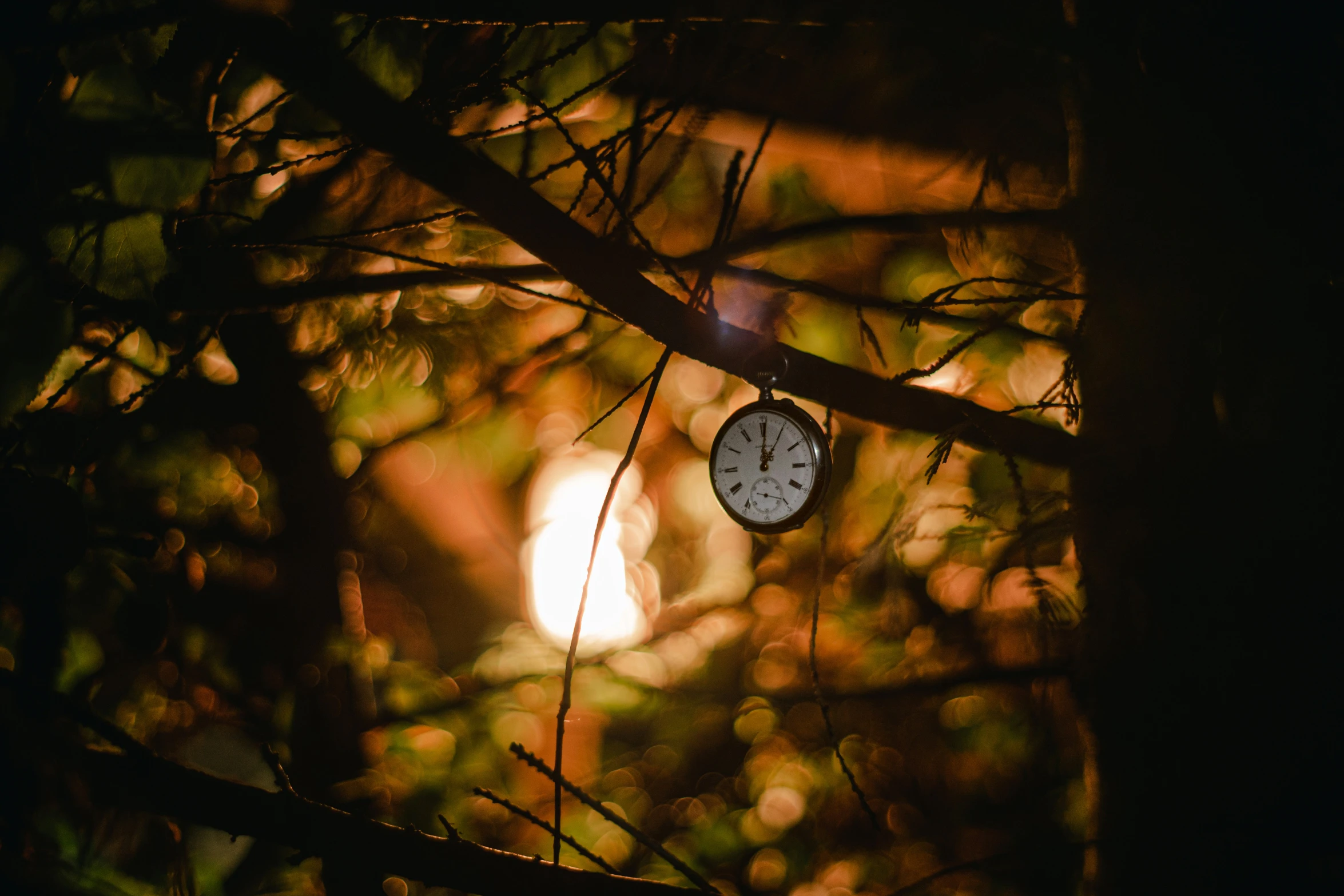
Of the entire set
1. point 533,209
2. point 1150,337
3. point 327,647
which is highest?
point 533,209

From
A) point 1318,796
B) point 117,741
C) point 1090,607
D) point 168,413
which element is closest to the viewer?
point 117,741

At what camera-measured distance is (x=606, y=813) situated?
3.91 feet

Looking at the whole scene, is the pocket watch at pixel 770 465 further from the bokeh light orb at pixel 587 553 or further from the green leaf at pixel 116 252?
the bokeh light orb at pixel 587 553

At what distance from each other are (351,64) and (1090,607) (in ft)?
6.15

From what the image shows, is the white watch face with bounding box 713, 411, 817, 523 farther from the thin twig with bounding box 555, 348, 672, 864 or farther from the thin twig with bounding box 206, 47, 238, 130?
the thin twig with bounding box 206, 47, 238, 130

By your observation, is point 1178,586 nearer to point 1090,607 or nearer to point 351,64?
point 1090,607

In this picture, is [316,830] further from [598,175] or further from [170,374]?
[598,175]

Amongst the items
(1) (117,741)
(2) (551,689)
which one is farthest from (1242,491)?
(2) (551,689)

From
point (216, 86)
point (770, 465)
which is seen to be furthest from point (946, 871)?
point (216, 86)

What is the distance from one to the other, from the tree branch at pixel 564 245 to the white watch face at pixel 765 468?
0.39 meters

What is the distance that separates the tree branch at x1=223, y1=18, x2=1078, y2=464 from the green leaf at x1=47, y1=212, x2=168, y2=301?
1.22 feet

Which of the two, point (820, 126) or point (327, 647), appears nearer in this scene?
point (820, 126)

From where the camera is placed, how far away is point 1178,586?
1373 millimetres

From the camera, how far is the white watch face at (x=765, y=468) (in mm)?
1865
